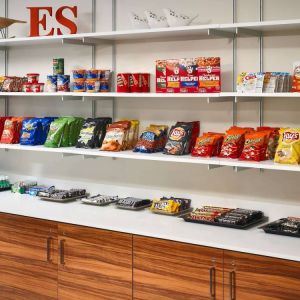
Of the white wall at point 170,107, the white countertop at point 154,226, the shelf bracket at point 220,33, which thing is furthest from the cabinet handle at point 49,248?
the shelf bracket at point 220,33

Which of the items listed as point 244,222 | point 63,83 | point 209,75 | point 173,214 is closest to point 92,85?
point 63,83

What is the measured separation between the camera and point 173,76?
3701 mm

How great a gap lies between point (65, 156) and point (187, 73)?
1.38 m

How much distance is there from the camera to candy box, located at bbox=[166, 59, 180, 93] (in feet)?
12.1

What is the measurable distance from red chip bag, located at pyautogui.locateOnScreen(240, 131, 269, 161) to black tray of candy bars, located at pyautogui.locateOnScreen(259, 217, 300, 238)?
373mm

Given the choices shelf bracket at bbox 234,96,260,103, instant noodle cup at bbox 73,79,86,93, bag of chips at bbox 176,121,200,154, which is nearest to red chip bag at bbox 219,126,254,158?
shelf bracket at bbox 234,96,260,103

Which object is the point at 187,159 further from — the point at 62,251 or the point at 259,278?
the point at 62,251

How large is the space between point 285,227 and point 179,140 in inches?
34.0

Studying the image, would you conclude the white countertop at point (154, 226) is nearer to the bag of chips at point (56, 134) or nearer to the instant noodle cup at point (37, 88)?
the bag of chips at point (56, 134)

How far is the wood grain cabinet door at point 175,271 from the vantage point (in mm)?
3205

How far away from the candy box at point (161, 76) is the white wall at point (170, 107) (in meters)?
0.26

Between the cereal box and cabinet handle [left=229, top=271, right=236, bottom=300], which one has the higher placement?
the cereal box

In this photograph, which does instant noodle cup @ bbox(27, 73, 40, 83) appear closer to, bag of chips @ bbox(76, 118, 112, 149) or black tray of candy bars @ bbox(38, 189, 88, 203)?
bag of chips @ bbox(76, 118, 112, 149)

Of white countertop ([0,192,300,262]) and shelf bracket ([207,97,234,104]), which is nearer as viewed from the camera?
white countertop ([0,192,300,262])
